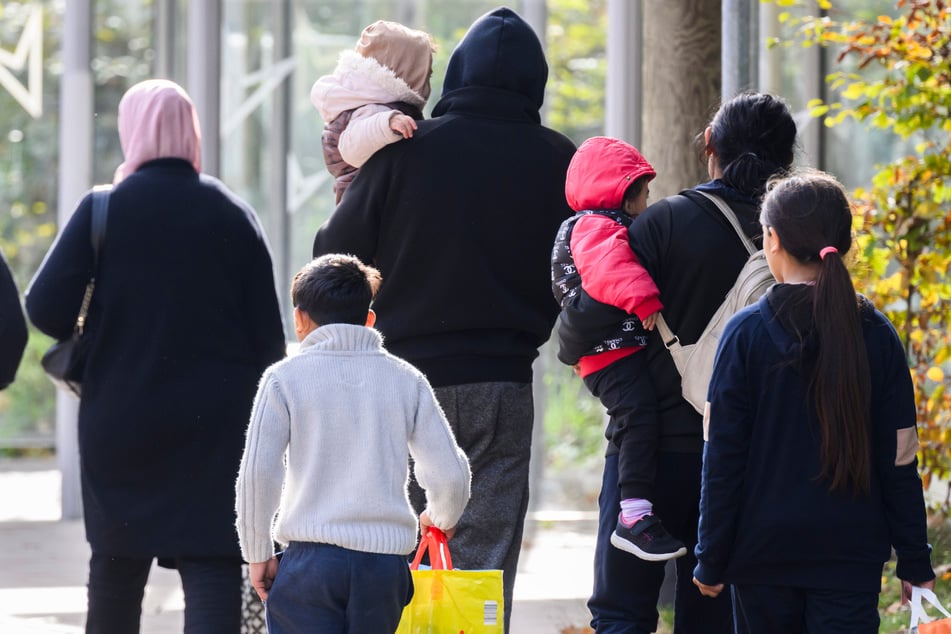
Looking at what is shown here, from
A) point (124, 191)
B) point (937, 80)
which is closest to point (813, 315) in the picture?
point (124, 191)

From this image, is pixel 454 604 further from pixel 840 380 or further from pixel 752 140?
pixel 752 140

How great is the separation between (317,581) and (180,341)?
44.8 inches

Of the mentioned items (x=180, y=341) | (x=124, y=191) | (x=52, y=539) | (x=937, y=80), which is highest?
(x=937, y=80)

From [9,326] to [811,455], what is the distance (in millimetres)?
2268

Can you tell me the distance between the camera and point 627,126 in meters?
7.30

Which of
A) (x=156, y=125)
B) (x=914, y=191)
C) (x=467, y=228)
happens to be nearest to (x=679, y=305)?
(x=467, y=228)

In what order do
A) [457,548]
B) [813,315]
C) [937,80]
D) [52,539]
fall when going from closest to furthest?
[813,315]
[457,548]
[937,80]
[52,539]

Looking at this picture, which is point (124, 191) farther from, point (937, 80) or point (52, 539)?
point (52, 539)

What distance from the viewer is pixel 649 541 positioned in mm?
3592

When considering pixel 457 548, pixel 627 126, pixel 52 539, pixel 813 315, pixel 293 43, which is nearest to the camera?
pixel 813 315

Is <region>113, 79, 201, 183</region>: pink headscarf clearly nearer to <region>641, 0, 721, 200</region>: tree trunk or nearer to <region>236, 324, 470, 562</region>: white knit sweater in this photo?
<region>236, 324, 470, 562</region>: white knit sweater

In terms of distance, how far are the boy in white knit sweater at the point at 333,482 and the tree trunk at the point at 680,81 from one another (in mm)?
2811

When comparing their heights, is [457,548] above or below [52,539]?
above

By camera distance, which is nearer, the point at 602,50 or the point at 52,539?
the point at 52,539
